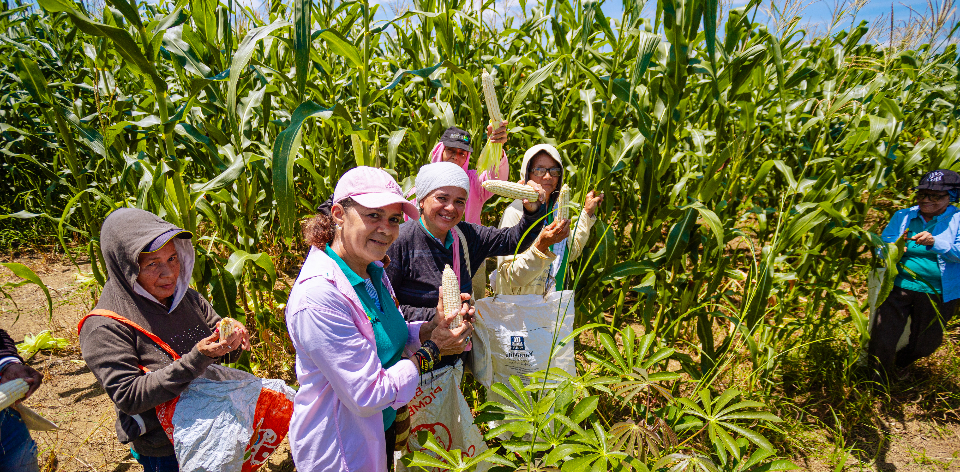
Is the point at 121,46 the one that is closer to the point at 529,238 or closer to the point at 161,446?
the point at 161,446

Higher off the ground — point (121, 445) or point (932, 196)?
point (932, 196)

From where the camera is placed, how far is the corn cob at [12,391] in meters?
1.48

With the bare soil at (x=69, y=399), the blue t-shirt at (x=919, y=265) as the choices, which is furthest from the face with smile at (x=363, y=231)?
the blue t-shirt at (x=919, y=265)

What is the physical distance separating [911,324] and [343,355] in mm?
3925

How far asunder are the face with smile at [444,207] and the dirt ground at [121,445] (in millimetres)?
1678

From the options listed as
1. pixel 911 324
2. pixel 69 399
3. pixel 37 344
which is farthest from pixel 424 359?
pixel 911 324

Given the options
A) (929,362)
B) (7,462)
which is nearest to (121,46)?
(7,462)

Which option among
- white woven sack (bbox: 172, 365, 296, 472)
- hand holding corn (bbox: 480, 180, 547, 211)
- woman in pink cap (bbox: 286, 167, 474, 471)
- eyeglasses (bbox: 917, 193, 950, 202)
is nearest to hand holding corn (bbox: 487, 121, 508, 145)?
hand holding corn (bbox: 480, 180, 547, 211)

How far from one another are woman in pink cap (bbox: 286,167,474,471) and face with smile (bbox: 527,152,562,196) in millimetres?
1113

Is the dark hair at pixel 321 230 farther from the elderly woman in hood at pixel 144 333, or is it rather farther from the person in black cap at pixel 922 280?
the person in black cap at pixel 922 280

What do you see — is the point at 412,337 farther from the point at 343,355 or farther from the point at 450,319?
the point at 343,355

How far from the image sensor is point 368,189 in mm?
1634

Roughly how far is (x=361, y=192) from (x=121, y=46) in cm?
100

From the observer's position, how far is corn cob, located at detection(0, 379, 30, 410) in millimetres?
1484
